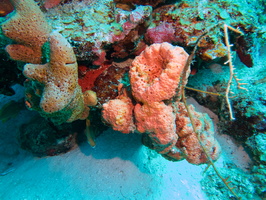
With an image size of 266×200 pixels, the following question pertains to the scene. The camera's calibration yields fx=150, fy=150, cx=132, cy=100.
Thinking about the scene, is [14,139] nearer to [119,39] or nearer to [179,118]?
[119,39]

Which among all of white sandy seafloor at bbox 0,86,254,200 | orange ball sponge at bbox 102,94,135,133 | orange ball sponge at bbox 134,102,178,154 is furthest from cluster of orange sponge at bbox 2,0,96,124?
white sandy seafloor at bbox 0,86,254,200

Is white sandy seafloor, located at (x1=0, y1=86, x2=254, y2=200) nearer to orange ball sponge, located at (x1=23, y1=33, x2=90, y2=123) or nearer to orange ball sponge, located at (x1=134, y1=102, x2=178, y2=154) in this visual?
orange ball sponge, located at (x1=134, y1=102, x2=178, y2=154)

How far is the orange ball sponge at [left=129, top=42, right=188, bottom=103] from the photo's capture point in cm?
163

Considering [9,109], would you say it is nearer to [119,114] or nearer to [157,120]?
[119,114]

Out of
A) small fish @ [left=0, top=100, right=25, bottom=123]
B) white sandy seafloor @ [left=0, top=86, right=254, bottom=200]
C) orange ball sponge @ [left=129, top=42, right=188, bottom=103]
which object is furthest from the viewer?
small fish @ [left=0, top=100, right=25, bottom=123]

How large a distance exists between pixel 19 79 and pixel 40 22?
176 cm

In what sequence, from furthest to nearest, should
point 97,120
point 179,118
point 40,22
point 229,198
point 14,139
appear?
1. point 14,139
2. point 97,120
3. point 229,198
4. point 179,118
5. point 40,22

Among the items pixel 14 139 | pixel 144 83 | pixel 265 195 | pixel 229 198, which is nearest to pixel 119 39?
pixel 144 83

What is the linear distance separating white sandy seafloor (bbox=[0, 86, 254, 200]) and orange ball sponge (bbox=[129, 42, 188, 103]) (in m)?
1.76

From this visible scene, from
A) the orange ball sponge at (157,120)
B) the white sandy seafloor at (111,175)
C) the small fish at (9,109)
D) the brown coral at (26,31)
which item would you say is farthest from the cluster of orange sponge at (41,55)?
the small fish at (9,109)

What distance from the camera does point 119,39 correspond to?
7.86ft

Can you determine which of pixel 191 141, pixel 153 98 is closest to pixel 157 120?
pixel 153 98

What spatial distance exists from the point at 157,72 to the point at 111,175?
2256 millimetres

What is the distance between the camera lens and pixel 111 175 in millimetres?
2986
